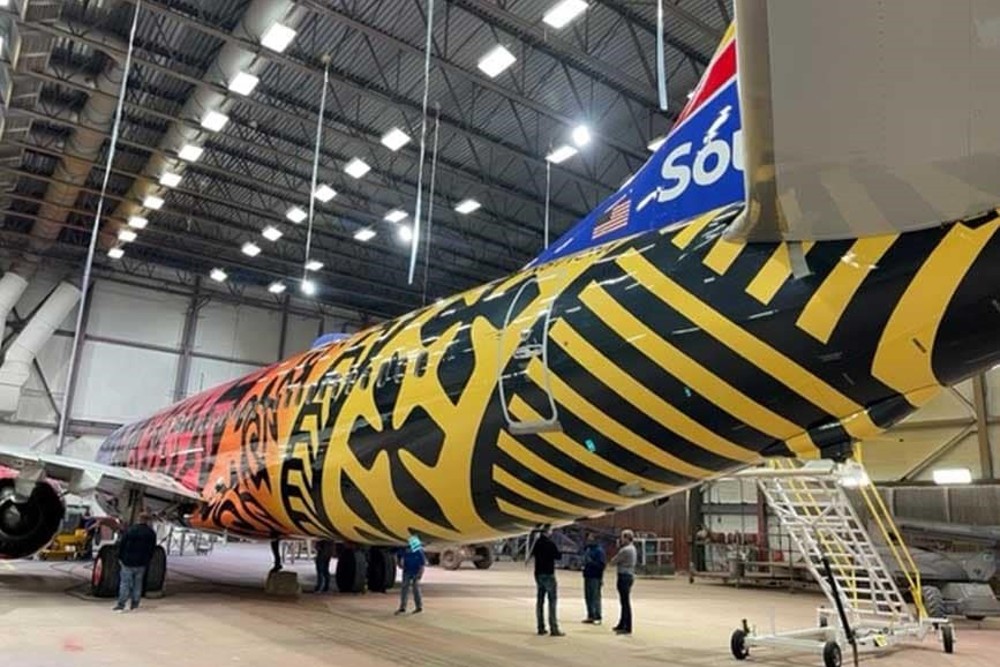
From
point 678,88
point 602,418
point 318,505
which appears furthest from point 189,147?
point 602,418

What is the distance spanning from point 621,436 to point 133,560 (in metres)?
7.58

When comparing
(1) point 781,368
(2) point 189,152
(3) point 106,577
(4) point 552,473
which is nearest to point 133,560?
(3) point 106,577

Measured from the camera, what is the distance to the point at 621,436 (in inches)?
206

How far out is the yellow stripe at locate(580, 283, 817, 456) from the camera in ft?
15.1

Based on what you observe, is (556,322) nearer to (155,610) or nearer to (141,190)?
(155,610)

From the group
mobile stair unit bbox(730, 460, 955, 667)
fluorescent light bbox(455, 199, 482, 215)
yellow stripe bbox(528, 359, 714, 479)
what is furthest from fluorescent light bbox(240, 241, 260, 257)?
yellow stripe bbox(528, 359, 714, 479)

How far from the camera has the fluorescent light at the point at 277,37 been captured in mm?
13203

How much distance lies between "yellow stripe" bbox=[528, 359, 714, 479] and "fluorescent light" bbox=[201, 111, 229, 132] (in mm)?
13684

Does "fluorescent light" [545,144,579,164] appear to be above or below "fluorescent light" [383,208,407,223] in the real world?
below

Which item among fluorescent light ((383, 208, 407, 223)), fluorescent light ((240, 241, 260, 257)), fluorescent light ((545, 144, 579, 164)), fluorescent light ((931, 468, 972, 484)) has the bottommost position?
fluorescent light ((931, 468, 972, 484))

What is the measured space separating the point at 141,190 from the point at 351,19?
33.6 feet

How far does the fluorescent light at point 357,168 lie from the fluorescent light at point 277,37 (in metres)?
5.09

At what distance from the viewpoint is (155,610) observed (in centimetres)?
979

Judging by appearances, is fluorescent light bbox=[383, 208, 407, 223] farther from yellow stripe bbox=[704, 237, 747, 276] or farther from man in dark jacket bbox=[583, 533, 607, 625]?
yellow stripe bbox=[704, 237, 747, 276]
